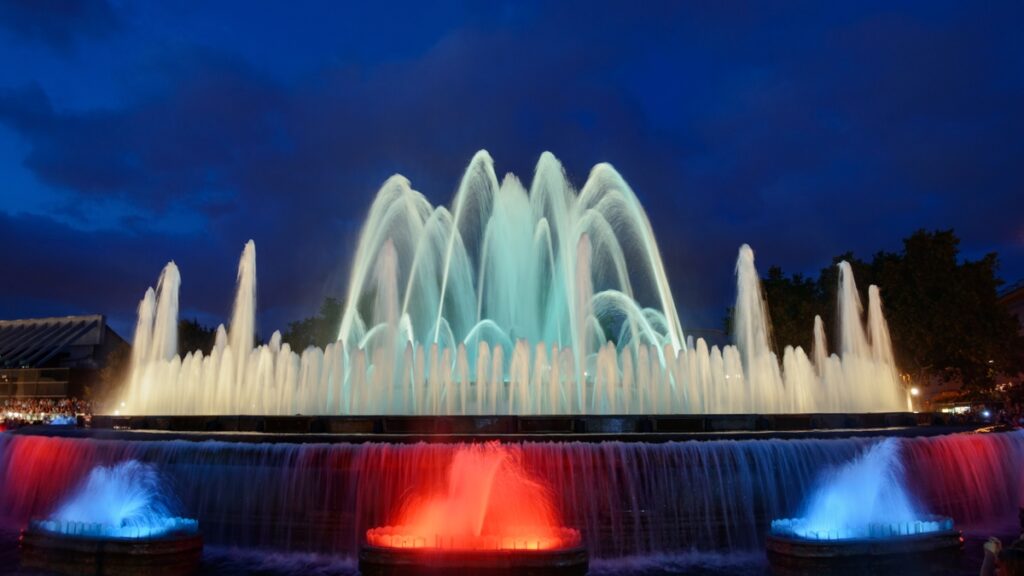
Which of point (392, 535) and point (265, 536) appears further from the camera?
point (265, 536)

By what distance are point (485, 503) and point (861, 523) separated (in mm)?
7499

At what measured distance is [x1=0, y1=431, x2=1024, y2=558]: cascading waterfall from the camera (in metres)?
14.3

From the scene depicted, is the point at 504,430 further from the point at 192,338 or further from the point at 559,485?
the point at 192,338

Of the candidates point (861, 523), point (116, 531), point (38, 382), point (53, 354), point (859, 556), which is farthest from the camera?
point (53, 354)

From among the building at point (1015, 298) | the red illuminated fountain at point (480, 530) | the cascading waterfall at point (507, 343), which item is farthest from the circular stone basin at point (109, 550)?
the building at point (1015, 298)

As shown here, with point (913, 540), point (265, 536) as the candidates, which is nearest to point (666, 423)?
point (913, 540)

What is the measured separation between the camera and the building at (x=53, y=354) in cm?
9431

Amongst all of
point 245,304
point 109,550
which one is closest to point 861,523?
point 109,550

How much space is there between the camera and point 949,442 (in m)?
17.3

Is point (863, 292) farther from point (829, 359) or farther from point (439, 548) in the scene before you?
point (439, 548)

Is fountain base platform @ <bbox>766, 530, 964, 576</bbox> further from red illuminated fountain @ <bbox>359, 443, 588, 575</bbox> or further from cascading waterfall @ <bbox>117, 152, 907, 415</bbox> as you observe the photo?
cascading waterfall @ <bbox>117, 152, 907, 415</bbox>

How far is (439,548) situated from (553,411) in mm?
11250

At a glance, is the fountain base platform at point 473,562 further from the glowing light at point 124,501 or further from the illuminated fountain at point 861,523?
the glowing light at point 124,501

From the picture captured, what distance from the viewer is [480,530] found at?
1370 centimetres
